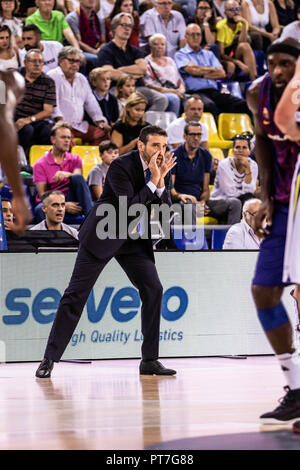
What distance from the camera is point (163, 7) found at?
1531 centimetres

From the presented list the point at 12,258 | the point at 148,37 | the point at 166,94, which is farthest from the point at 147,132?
the point at 148,37

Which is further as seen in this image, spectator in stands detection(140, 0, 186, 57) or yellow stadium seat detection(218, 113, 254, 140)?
spectator in stands detection(140, 0, 186, 57)

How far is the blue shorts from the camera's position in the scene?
5102 millimetres

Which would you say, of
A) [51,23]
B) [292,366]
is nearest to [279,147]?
[292,366]

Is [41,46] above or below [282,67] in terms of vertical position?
below

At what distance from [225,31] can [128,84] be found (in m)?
3.72

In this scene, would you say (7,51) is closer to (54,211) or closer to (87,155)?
(87,155)

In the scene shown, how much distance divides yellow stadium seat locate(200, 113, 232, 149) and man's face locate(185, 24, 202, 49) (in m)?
1.40

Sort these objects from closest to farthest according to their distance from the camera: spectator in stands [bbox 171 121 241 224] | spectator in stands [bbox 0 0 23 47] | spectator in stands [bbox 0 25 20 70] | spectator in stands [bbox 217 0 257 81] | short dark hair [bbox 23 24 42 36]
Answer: spectator in stands [bbox 171 121 241 224]
spectator in stands [bbox 0 25 20 70]
short dark hair [bbox 23 24 42 36]
spectator in stands [bbox 0 0 23 47]
spectator in stands [bbox 217 0 257 81]

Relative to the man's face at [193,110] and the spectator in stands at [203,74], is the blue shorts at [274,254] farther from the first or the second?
the spectator in stands at [203,74]

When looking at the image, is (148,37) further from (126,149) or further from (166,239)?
(166,239)

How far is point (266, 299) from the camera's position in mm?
5141

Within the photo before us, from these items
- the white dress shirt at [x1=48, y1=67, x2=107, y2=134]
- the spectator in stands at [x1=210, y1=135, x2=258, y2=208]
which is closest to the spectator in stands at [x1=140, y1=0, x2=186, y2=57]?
the white dress shirt at [x1=48, y1=67, x2=107, y2=134]

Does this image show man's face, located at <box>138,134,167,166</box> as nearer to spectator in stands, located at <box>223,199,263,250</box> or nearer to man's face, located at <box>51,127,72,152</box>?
spectator in stands, located at <box>223,199,263,250</box>
